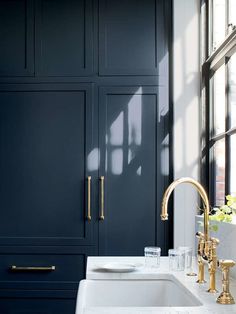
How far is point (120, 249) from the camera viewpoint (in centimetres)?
348

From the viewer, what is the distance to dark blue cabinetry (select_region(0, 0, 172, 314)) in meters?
3.48

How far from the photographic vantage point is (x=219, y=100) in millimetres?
3262

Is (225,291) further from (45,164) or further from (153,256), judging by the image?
(45,164)

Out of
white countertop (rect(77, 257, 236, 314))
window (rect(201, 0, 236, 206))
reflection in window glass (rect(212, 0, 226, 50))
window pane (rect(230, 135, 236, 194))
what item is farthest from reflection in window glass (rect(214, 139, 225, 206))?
white countertop (rect(77, 257, 236, 314))

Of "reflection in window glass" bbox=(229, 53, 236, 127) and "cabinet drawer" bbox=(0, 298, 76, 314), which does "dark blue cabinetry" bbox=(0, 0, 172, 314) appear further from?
"reflection in window glass" bbox=(229, 53, 236, 127)

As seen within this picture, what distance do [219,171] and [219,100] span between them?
0.44m

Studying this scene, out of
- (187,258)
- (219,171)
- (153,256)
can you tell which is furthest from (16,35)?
(187,258)

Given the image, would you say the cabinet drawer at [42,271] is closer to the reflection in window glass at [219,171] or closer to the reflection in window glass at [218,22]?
the reflection in window glass at [219,171]

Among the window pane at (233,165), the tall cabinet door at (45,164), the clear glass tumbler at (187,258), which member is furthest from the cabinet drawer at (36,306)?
the clear glass tumbler at (187,258)

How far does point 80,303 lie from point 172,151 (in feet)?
6.87

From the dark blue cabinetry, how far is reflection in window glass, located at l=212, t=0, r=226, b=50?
383 mm

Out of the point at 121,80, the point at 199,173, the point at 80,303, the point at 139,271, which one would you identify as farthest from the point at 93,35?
the point at 80,303

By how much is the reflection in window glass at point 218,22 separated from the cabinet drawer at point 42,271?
160cm

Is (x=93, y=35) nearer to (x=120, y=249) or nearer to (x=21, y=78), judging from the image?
(x=21, y=78)
